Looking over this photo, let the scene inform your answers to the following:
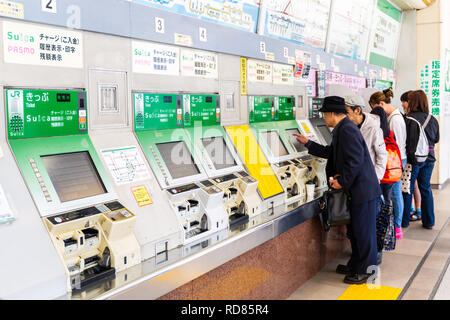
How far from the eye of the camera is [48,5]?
2.26m

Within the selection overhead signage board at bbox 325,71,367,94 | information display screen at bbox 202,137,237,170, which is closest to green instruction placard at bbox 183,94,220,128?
A: information display screen at bbox 202,137,237,170

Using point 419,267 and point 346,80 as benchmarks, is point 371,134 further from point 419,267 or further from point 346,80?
point 346,80

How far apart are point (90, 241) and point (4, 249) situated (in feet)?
1.31

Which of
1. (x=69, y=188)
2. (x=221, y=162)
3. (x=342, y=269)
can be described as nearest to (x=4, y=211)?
(x=69, y=188)

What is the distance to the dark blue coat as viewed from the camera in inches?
137

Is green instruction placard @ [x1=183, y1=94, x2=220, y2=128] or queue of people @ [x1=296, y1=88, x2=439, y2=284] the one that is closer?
green instruction placard @ [x1=183, y1=94, x2=220, y2=128]

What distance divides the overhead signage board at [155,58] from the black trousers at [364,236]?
1.81 metres

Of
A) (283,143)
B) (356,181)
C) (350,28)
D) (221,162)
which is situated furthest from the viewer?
(350,28)

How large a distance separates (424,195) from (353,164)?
8.58ft

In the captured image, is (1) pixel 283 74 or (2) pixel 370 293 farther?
(1) pixel 283 74

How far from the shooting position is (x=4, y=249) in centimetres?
179

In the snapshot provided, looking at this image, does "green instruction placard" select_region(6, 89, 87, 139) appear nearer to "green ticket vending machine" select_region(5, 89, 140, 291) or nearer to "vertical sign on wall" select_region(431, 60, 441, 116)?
"green ticket vending machine" select_region(5, 89, 140, 291)
